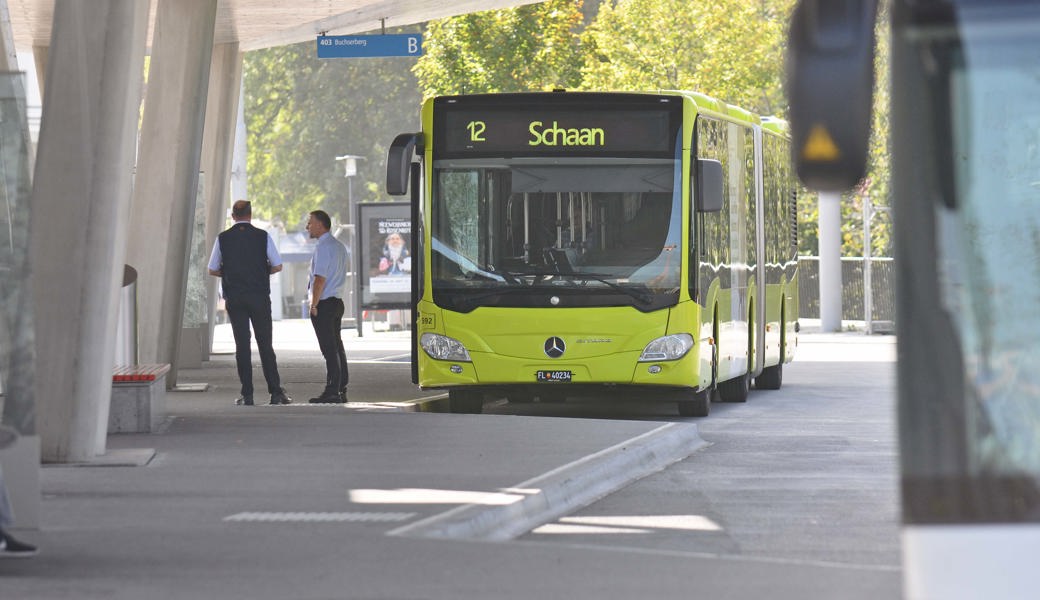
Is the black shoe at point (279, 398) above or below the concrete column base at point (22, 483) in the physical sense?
above

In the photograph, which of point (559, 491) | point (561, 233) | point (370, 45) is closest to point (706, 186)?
point (561, 233)

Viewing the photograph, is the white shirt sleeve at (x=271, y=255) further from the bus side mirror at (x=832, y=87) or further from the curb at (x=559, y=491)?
the bus side mirror at (x=832, y=87)

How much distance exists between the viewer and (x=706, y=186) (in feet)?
62.1

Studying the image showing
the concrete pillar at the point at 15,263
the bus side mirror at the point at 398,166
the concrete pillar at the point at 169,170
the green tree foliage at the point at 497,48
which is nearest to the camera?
the concrete pillar at the point at 15,263

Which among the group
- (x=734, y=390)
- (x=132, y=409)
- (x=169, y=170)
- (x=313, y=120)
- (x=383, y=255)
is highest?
(x=313, y=120)

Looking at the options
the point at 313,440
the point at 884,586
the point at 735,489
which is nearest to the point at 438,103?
the point at 313,440

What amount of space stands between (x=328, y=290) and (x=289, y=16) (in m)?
12.5

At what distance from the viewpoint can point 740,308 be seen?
71.3 feet

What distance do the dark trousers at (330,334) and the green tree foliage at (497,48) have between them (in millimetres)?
24271

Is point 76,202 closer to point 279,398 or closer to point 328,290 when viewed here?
point 328,290

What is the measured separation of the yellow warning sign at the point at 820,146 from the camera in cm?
539

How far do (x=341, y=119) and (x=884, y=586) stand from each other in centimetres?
8718

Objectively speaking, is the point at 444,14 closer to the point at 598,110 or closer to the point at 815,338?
the point at 815,338

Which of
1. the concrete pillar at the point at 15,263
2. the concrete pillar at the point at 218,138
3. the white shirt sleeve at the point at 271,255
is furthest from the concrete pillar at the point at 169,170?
the concrete pillar at the point at 15,263
